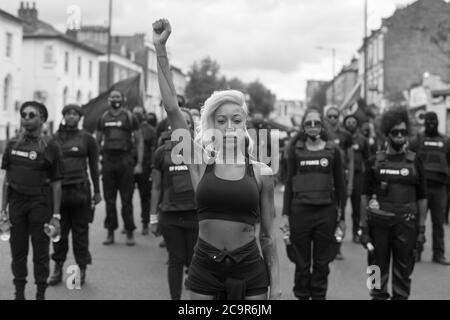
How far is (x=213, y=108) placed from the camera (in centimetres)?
366

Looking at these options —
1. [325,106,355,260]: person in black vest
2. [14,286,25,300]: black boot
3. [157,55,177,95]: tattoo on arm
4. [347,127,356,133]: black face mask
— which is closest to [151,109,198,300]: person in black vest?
[14,286,25,300]: black boot

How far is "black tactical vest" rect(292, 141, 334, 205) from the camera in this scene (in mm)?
6348

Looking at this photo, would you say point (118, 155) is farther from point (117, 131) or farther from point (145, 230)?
point (145, 230)

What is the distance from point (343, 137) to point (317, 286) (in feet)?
12.6

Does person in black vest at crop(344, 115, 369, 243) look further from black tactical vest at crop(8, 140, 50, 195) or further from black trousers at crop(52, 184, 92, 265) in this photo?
black tactical vest at crop(8, 140, 50, 195)

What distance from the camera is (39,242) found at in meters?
6.24

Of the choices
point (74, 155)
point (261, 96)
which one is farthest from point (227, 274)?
point (261, 96)

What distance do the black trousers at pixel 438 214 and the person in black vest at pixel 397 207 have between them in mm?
3063

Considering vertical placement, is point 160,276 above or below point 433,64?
below

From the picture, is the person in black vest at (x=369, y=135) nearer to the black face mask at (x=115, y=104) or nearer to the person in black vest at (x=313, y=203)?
the black face mask at (x=115, y=104)

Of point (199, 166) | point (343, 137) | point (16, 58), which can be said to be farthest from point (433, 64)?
point (199, 166)

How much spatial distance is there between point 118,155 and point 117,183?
47 cm
